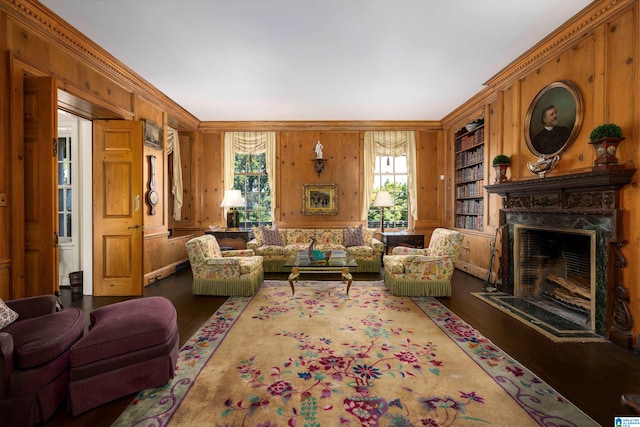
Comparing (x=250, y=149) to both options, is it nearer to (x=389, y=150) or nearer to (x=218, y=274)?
(x=389, y=150)

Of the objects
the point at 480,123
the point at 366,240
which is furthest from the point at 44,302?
the point at 480,123

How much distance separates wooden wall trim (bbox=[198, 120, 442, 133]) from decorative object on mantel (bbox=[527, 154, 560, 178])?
327cm

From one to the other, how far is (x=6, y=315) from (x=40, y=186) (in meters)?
1.32

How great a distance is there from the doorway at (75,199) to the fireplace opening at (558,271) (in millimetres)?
6002

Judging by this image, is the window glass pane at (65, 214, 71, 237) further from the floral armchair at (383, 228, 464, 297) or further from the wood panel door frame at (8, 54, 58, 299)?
the floral armchair at (383, 228, 464, 297)

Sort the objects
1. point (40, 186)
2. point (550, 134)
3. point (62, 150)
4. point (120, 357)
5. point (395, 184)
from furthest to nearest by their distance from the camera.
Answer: point (395, 184) → point (62, 150) → point (550, 134) → point (40, 186) → point (120, 357)

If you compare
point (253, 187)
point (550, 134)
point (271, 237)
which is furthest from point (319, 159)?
point (550, 134)

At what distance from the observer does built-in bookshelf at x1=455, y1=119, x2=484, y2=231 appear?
17.3 feet

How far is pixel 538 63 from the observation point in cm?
372

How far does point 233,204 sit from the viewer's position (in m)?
5.96

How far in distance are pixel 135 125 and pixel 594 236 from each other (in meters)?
5.59

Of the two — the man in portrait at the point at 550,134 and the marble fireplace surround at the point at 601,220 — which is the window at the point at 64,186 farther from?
the man in portrait at the point at 550,134

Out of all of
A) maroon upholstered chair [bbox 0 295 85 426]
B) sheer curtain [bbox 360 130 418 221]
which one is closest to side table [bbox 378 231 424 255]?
sheer curtain [bbox 360 130 418 221]

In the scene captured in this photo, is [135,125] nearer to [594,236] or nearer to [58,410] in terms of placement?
[58,410]
